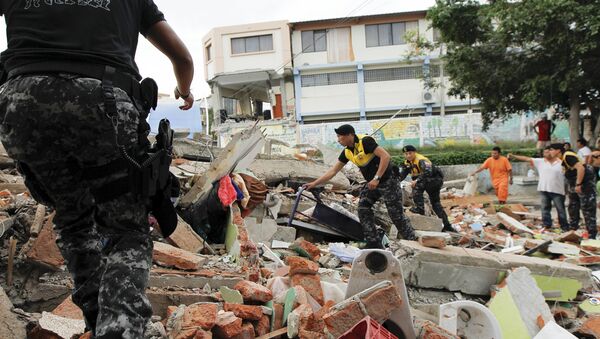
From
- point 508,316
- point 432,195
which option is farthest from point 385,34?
point 508,316

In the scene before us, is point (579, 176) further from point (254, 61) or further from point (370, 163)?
point (254, 61)

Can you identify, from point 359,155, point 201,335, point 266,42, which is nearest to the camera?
point 201,335

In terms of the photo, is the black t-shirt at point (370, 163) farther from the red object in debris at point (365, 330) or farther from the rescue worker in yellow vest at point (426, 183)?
the red object in debris at point (365, 330)

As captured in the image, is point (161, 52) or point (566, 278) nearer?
point (161, 52)

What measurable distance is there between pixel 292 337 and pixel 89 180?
1.38 meters

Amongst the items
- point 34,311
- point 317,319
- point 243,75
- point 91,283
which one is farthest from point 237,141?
point 243,75

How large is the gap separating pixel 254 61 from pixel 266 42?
134 cm

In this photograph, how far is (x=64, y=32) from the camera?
182cm

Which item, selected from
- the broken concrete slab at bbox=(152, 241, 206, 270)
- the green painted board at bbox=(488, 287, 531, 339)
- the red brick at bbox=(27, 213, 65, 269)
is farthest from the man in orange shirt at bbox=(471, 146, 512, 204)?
the red brick at bbox=(27, 213, 65, 269)

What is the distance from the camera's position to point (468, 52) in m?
15.9

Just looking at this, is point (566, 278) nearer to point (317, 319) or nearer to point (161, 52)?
point (317, 319)

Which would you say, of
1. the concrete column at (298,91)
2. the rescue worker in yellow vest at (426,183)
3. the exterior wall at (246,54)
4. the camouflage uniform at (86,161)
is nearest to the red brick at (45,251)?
the camouflage uniform at (86,161)

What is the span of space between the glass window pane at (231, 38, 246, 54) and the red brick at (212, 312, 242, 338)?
2971 centimetres

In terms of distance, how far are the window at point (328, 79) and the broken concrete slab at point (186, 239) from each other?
25487 millimetres
